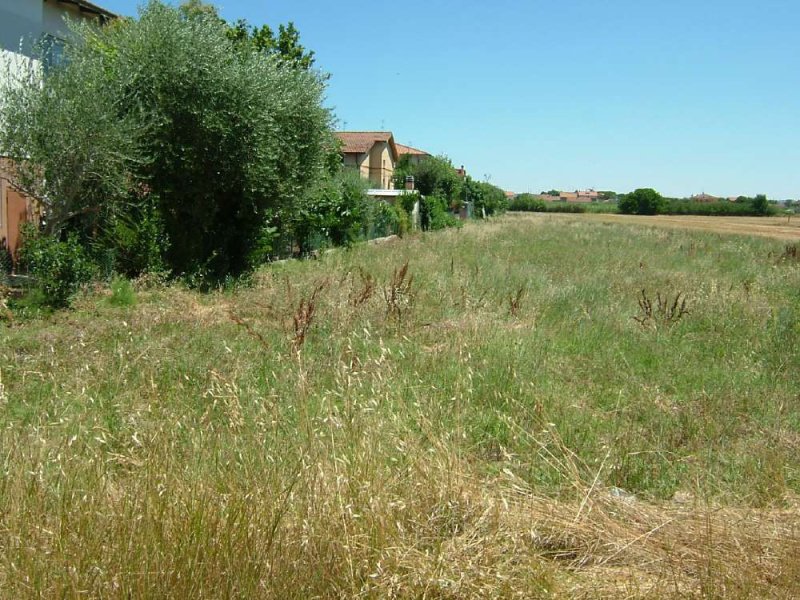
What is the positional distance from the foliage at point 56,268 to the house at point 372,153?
35.4 m

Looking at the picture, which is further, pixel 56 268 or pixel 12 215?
pixel 12 215

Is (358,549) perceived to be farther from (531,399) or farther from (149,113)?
(149,113)

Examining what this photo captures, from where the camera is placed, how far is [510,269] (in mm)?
14266

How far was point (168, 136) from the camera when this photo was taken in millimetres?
11891

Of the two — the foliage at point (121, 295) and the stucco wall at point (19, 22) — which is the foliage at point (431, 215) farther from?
the foliage at point (121, 295)

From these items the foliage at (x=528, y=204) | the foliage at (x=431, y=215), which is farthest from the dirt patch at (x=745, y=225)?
the foliage at (x=528, y=204)

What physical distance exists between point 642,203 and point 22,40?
81.5m

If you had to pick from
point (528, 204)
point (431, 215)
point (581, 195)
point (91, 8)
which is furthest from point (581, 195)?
point (91, 8)

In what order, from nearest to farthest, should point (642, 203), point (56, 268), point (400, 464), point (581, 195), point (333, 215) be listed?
point (400, 464)
point (56, 268)
point (333, 215)
point (642, 203)
point (581, 195)

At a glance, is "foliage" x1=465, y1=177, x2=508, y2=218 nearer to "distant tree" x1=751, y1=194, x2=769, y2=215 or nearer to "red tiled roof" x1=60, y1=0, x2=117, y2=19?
"distant tree" x1=751, y1=194, x2=769, y2=215

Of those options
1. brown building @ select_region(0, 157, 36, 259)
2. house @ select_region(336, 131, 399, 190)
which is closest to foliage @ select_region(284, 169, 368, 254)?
brown building @ select_region(0, 157, 36, 259)

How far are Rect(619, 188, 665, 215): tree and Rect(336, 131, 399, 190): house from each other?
1739 inches

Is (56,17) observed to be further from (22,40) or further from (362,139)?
(362,139)

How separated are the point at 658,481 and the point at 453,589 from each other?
→ 2.17 meters
